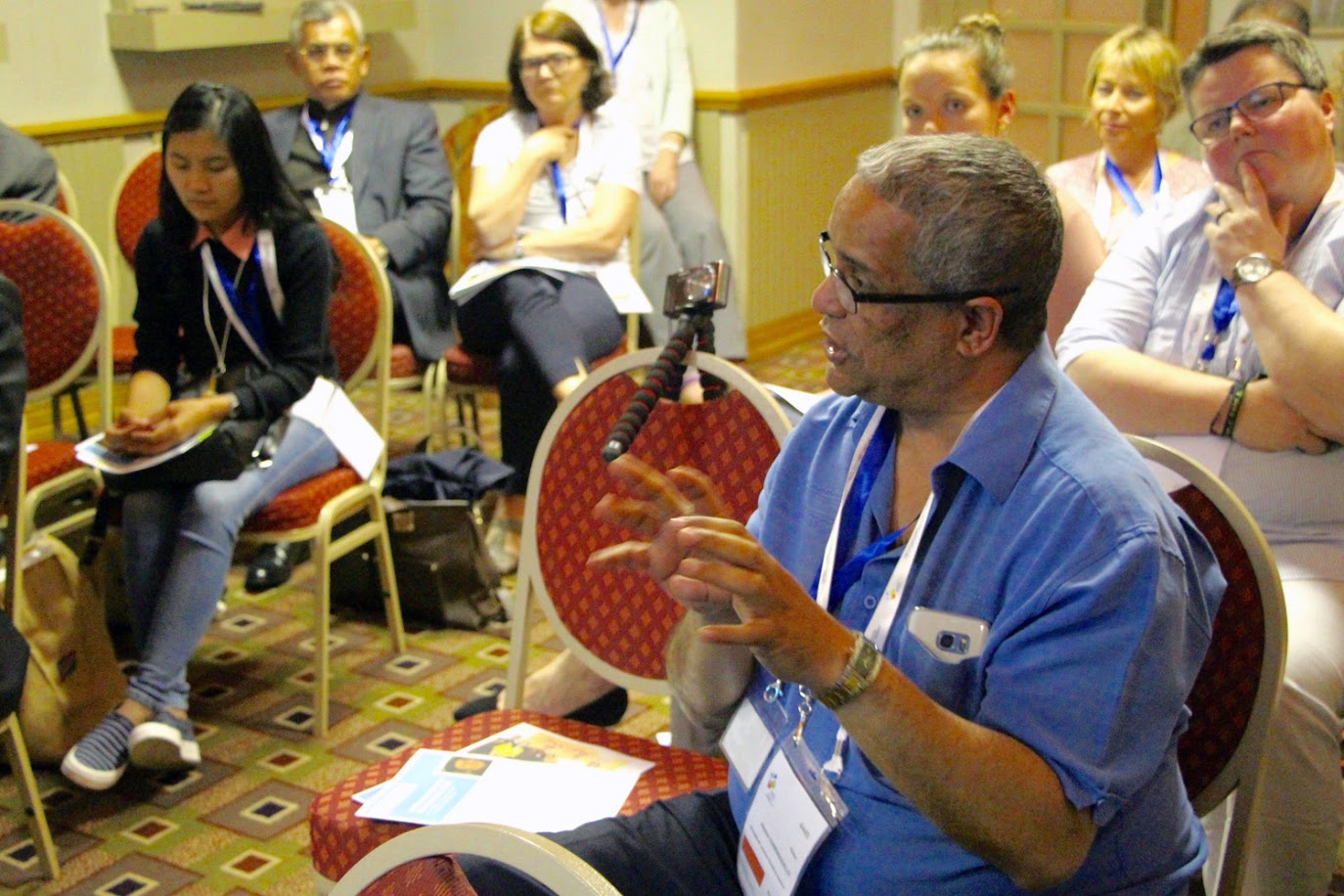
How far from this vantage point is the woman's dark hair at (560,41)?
375 centimetres

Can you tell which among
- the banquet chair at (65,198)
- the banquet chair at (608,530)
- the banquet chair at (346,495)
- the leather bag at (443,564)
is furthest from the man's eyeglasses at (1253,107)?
the banquet chair at (65,198)

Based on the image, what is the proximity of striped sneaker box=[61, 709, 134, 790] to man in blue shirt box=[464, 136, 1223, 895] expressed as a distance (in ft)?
4.78

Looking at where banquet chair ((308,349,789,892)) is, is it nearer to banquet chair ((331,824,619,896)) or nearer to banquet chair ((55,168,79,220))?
banquet chair ((331,824,619,896))

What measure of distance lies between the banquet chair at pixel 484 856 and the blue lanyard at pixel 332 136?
3413 mm

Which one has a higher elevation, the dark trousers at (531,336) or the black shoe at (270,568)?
the dark trousers at (531,336)

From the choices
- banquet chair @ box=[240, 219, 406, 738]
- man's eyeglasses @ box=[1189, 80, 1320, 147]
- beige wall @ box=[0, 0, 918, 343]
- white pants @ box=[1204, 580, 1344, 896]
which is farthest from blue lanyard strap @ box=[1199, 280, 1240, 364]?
beige wall @ box=[0, 0, 918, 343]

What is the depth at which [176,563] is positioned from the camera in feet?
8.96

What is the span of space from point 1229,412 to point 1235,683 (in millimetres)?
622

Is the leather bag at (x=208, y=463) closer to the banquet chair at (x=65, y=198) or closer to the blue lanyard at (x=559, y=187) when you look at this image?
the blue lanyard at (x=559, y=187)

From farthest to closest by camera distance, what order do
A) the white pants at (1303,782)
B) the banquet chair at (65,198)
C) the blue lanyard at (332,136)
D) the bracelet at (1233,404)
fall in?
the blue lanyard at (332,136)
the banquet chair at (65,198)
the bracelet at (1233,404)
the white pants at (1303,782)

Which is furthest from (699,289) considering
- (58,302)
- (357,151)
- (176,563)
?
(357,151)

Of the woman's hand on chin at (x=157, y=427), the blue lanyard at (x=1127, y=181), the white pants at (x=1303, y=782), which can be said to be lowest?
the white pants at (x=1303, y=782)

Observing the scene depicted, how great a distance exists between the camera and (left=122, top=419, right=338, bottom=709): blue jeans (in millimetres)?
2717

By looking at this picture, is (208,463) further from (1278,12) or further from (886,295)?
(1278,12)
